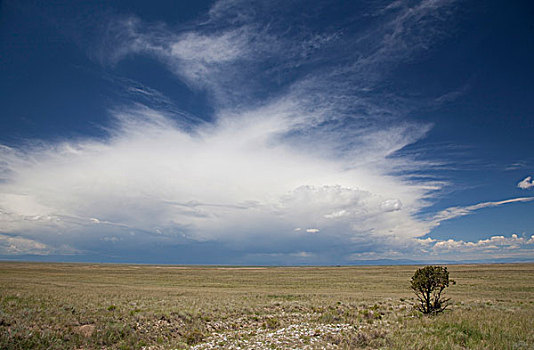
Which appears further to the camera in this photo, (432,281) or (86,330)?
(432,281)

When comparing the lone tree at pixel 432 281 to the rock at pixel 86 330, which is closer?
the rock at pixel 86 330

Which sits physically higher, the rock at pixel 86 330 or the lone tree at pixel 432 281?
the lone tree at pixel 432 281

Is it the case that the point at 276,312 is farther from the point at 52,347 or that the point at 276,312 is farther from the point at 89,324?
the point at 52,347

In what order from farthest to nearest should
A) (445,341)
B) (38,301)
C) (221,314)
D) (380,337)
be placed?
(221,314) < (38,301) < (380,337) < (445,341)

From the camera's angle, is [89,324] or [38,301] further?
[38,301]

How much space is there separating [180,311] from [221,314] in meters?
2.74

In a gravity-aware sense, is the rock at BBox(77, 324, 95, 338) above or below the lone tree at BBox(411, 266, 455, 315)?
below

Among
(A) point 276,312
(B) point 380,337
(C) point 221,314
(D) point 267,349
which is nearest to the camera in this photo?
(D) point 267,349

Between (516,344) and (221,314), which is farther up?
(516,344)

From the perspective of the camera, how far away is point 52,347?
12.4 meters

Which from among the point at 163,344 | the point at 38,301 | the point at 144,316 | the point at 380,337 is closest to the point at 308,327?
the point at 380,337

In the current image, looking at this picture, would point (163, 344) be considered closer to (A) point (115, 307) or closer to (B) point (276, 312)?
(A) point (115, 307)

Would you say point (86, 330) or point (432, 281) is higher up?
point (432, 281)

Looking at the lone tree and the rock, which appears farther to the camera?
the lone tree
